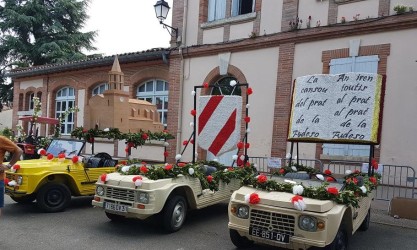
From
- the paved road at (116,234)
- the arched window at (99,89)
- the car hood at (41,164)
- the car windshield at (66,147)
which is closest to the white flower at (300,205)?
the paved road at (116,234)

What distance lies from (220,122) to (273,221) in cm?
305

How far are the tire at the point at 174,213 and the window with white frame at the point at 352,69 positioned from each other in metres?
5.54

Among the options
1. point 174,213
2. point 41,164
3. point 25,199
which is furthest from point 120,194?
point 25,199

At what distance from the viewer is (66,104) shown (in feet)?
62.8

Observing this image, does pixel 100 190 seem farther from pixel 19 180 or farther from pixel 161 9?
pixel 161 9

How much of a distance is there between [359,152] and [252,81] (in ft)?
12.8

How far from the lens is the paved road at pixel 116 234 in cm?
546

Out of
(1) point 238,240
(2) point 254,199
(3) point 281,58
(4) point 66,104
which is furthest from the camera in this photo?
(4) point 66,104

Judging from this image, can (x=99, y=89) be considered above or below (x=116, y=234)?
above

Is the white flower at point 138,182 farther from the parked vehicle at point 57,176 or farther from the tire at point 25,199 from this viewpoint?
the tire at point 25,199

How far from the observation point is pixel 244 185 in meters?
5.68

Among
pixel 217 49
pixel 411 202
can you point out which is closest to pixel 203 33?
pixel 217 49

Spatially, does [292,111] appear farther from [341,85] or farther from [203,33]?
[203,33]

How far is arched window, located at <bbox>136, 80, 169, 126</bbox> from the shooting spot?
15141mm
